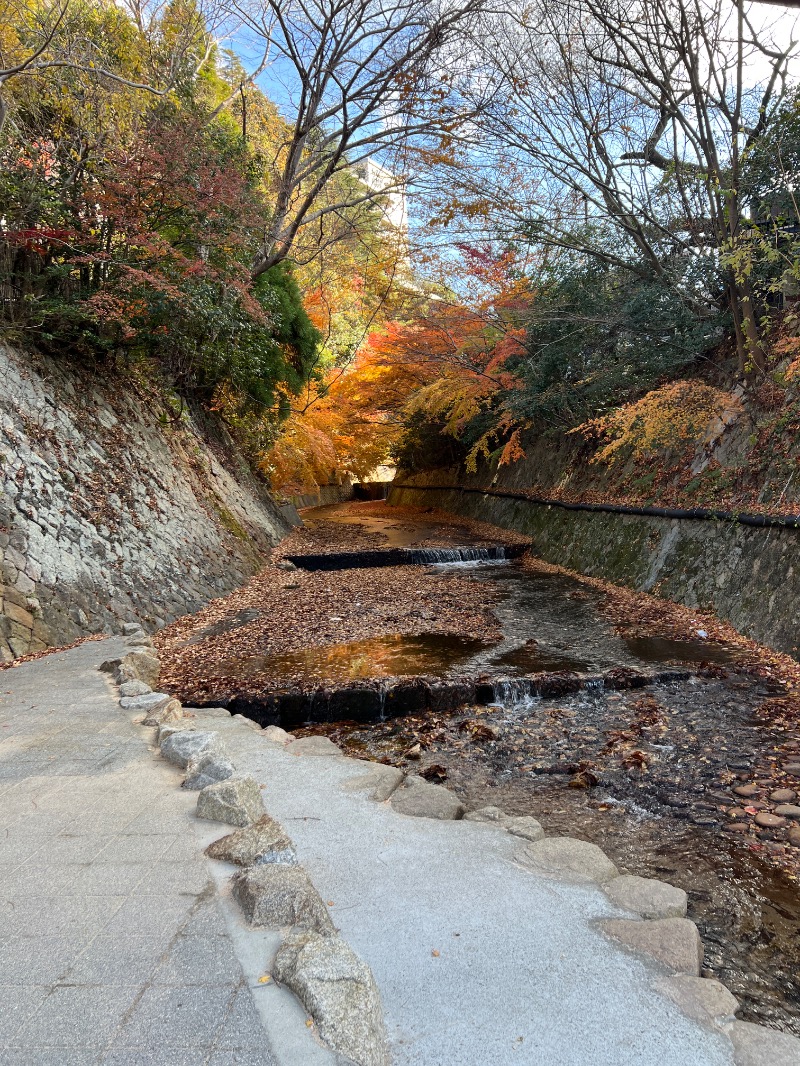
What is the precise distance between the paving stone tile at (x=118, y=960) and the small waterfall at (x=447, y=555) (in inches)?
469

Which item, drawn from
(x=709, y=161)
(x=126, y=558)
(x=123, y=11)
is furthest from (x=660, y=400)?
(x=123, y=11)

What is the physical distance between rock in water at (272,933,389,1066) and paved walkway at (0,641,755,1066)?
0.16ft

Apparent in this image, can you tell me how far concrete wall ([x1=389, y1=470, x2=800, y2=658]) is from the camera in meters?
6.70

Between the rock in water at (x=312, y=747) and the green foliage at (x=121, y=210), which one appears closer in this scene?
the rock in water at (x=312, y=747)

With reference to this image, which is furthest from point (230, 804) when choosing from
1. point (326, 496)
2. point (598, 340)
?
point (326, 496)

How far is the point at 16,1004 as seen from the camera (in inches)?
69.6

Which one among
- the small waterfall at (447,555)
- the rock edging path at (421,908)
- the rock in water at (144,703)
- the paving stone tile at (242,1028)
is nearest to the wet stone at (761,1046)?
the rock edging path at (421,908)

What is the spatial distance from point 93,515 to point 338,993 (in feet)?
22.7

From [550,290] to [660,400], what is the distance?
477 cm

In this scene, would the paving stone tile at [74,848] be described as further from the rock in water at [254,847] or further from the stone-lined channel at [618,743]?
the stone-lined channel at [618,743]

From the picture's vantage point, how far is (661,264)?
9.89 meters

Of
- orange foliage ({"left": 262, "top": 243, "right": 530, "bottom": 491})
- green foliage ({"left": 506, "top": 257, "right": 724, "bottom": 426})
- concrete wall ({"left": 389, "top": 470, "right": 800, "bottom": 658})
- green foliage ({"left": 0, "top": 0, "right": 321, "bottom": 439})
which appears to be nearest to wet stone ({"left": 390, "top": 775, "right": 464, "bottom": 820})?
concrete wall ({"left": 389, "top": 470, "right": 800, "bottom": 658})

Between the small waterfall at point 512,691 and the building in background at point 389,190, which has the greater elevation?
the building in background at point 389,190

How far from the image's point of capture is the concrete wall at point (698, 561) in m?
6.70
